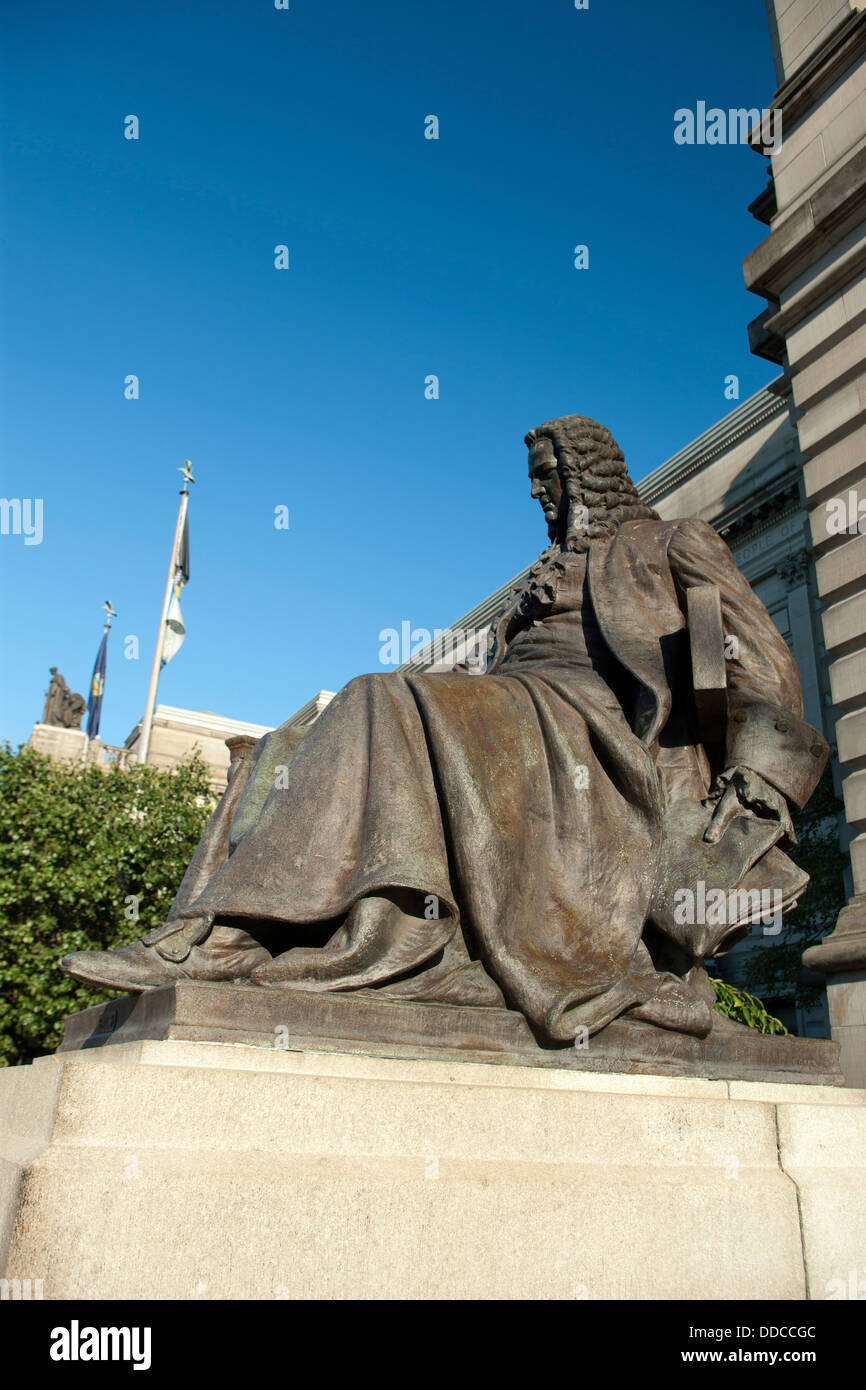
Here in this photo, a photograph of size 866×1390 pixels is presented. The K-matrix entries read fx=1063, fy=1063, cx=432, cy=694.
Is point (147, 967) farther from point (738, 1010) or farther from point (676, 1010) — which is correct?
point (738, 1010)

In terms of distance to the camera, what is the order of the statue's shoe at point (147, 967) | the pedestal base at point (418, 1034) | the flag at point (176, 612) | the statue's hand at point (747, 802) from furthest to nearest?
the flag at point (176, 612)
the statue's hand at point (747, 802)
the statue's shoe at point (147, 967)
the pedestal base at point (418, 1034)

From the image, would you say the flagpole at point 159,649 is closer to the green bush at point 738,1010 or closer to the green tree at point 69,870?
the green tree at point 69,870

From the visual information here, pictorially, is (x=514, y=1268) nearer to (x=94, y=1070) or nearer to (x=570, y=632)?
(x=94, y=1070)

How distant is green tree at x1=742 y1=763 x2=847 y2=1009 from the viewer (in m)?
17.1

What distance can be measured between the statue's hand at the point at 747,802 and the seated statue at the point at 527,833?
0.03 ft

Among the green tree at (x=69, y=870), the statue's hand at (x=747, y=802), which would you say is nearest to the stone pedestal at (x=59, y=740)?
the green tree at (x=69, y=870)

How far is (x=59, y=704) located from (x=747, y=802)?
207 ft

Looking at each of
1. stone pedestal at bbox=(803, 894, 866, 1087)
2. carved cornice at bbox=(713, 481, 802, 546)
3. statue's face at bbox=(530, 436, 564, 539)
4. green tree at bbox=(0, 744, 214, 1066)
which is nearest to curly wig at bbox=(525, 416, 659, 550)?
Answer: statue's face at bbox=(530, 436, 564, 539)

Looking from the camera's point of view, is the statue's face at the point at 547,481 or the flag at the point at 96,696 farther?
the flag at the point at 96,696

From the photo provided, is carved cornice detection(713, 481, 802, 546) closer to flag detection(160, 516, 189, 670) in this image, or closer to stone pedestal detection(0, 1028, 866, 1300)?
flag detection(160, 516, 189, 670)

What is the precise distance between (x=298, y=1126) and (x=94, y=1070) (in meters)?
0.62

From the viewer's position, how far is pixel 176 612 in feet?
88.9

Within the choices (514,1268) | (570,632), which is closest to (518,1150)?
(514,1268)

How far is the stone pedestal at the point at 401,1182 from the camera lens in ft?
9.02
